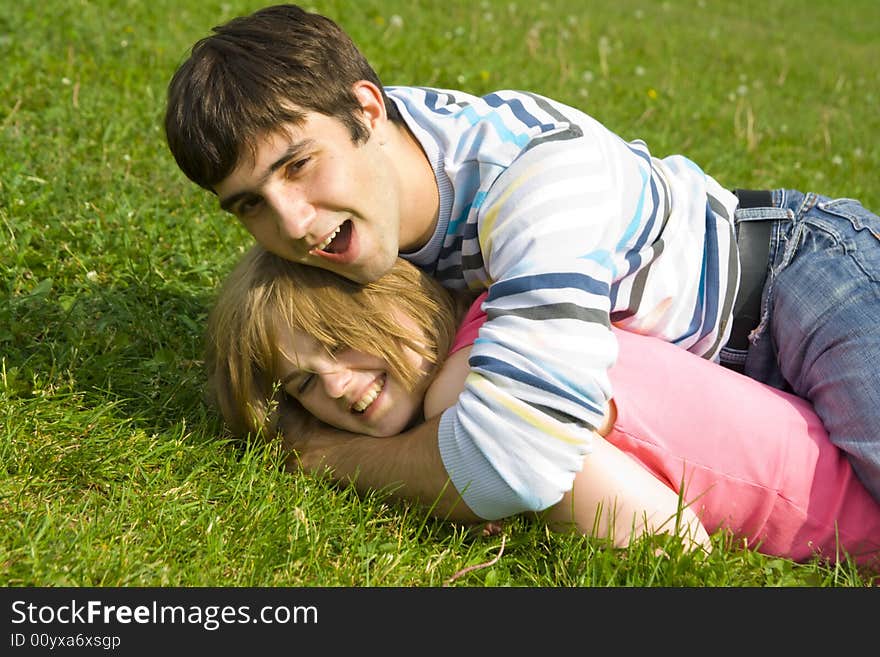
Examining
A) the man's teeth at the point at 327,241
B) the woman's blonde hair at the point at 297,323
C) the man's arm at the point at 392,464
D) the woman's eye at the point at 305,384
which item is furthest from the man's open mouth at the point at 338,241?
the man's arm at the point at 392,464

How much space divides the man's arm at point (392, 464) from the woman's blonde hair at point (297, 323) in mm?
182

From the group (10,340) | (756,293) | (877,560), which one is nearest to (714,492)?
(877,560)

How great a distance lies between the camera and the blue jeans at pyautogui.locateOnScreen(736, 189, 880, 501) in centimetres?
300

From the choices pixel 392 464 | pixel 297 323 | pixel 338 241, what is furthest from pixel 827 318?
pixel 297 323

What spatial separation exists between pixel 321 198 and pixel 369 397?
69cm

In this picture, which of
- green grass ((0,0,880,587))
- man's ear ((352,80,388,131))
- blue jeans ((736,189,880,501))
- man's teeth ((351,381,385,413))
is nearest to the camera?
green grass ((0,0,880,587))

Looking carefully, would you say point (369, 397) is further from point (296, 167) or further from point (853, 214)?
point (853, 214)

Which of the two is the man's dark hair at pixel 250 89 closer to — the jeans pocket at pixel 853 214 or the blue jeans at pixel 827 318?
the blue jeans at pixel 827 318

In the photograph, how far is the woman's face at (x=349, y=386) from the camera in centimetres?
326

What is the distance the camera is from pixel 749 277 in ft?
11.3

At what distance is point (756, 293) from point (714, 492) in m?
0.75

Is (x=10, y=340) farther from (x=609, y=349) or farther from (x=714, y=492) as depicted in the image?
(x=714, y=492)

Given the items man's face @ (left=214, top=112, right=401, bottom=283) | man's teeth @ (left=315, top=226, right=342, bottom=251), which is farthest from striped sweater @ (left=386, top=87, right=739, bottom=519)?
man's teeth @ (left=315, top=226, right=342, bottom=251)

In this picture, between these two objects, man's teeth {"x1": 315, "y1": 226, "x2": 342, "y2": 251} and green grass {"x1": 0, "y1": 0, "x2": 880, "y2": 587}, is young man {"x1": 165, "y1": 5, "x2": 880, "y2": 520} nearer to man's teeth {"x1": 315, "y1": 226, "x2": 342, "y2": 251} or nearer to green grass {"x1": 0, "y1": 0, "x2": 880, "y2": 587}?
man's teeth {"x1": 315, "y1": 226, "x2": 342, "y2": 251}
